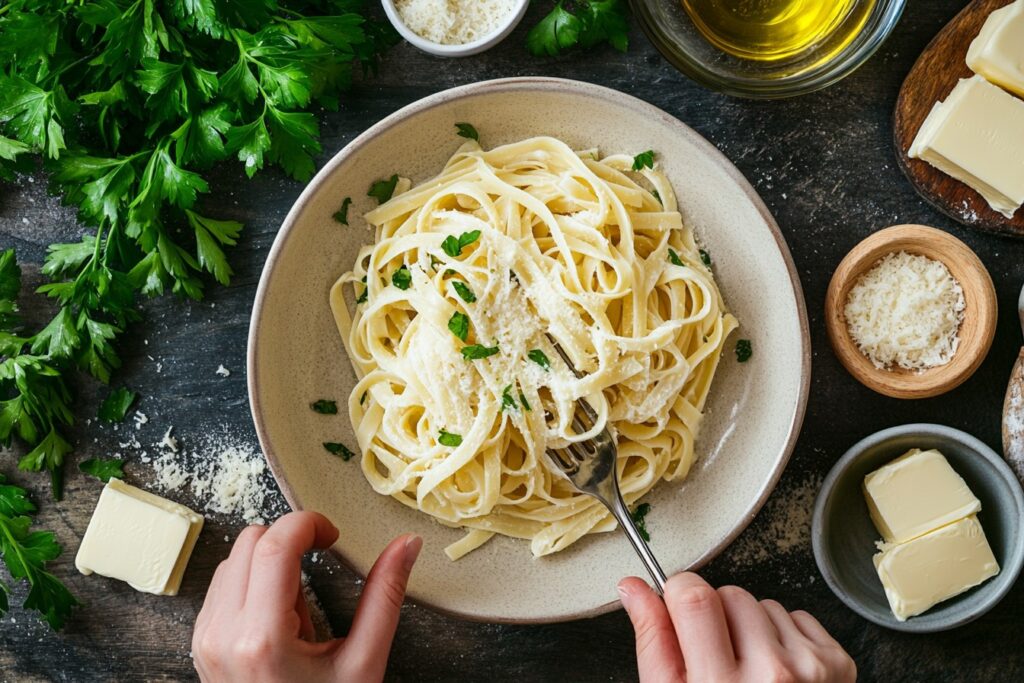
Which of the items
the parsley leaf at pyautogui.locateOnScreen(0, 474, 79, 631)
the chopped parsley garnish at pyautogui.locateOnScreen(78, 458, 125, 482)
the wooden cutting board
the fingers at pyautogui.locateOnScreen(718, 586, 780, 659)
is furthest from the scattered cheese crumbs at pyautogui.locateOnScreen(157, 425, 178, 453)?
the wooden cutting board

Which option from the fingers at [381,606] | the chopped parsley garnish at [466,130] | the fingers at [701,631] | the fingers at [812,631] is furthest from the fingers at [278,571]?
the fingers at [812,631]

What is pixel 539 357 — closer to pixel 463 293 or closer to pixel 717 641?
pixel 463 293

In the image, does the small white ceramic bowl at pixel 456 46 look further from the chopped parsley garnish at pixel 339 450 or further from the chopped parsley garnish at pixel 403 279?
the chopped parsley garnish at pixel 339 450

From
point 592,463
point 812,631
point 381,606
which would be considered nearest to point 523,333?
point 592,463

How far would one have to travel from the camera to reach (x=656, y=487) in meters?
2.43

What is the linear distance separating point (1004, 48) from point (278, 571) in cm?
244

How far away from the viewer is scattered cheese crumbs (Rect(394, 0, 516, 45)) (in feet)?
7.92

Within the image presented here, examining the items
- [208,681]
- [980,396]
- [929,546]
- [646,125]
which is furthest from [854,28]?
[208,681]

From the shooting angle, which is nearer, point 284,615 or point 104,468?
point 284,615

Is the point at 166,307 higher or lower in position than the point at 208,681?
higher

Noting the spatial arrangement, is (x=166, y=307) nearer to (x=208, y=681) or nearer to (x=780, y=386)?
(x=208, y=681)

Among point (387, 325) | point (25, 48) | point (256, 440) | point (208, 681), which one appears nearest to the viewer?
point (208, 681)

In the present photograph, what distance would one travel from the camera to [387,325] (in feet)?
8.07

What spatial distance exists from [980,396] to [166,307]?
8.44ft
